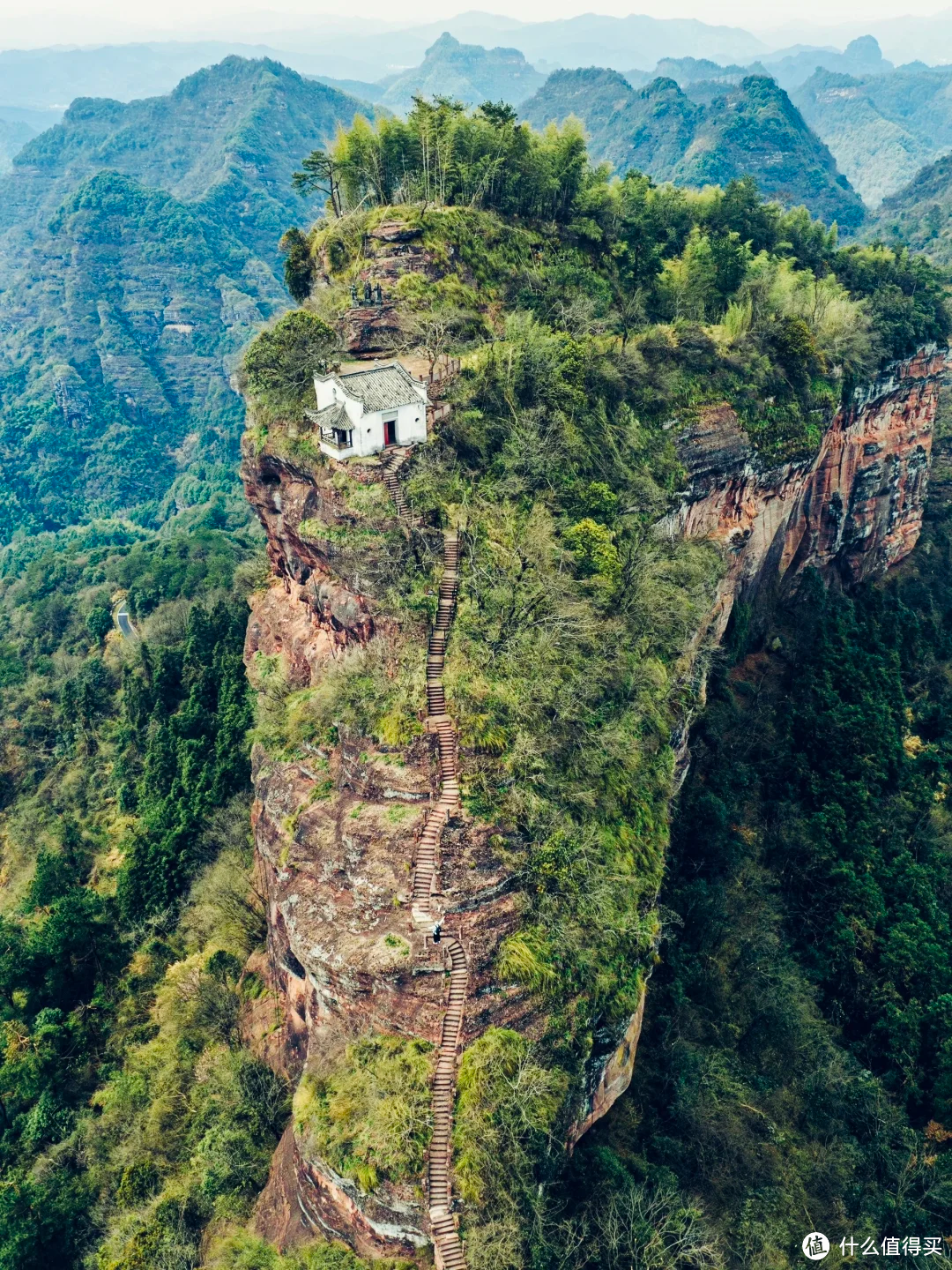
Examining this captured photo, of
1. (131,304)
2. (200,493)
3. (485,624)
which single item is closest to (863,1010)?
(485,624)

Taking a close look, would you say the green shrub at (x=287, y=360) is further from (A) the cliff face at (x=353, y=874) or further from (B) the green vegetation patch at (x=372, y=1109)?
(B) the green vegetation patch at (x=372, y=1109)

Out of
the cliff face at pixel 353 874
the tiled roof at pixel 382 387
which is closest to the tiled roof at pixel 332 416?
the tiled roof at pixel 382 387

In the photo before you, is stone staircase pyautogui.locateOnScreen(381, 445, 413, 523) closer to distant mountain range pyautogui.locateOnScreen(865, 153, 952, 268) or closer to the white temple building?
the white temple building

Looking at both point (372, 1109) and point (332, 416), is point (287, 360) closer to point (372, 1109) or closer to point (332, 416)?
point (332, 416)

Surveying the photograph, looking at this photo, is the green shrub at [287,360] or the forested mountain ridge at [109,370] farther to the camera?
the forested mountain ridge at [109,370]

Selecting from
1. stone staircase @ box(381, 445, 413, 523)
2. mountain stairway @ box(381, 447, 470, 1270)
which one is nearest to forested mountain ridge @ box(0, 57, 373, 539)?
stone staircase @ box(381, 445, 413, 523)

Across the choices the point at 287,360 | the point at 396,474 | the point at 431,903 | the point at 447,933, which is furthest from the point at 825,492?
the point at 447,933
